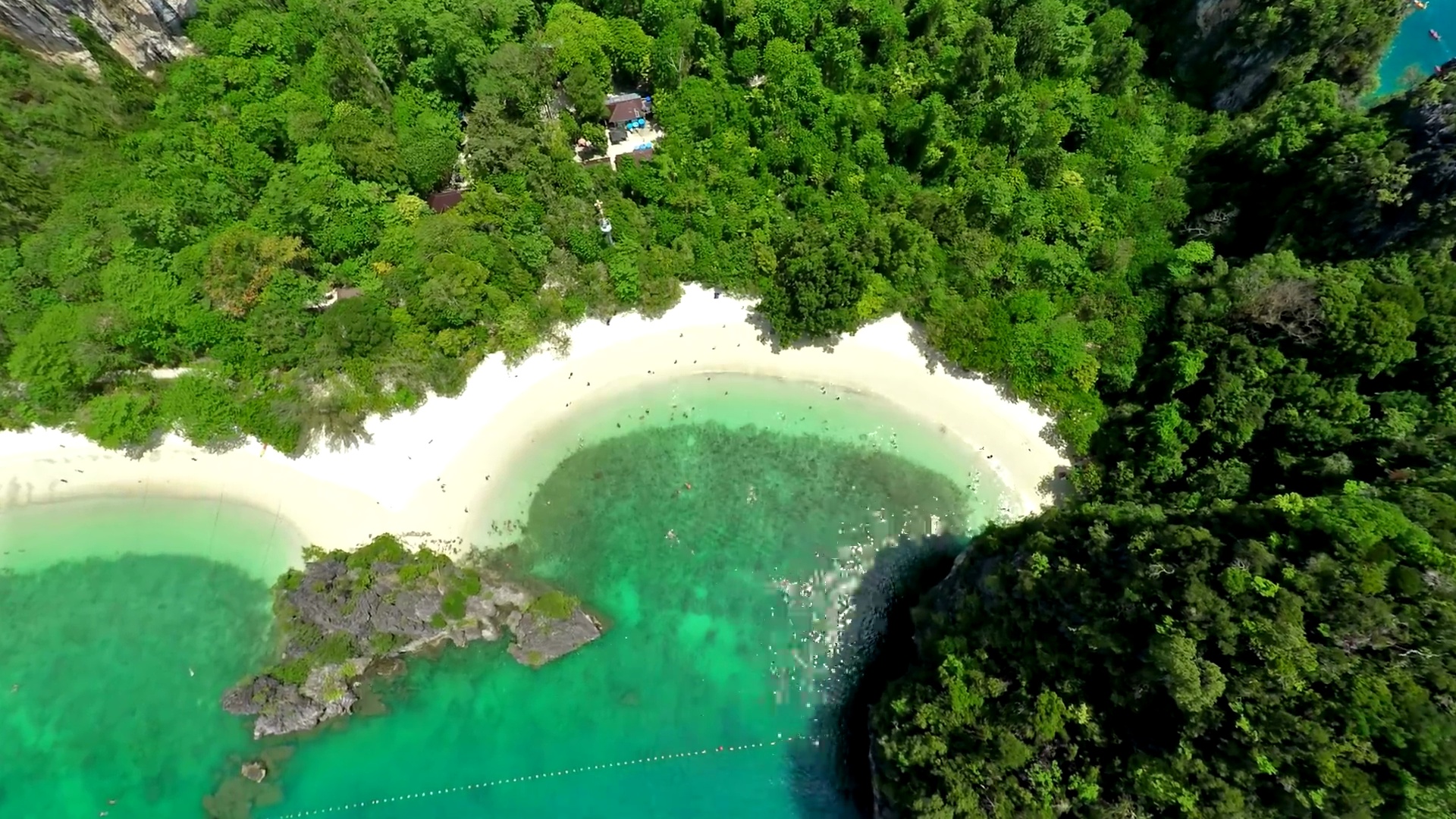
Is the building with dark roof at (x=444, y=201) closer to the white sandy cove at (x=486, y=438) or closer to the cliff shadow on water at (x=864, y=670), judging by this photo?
the white sandy cove at (x=486, y=438)

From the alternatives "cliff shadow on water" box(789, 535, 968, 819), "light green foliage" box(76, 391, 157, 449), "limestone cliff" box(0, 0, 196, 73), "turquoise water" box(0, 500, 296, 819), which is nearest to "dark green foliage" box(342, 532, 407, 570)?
"turquoise water" box(0, 500, 296, 819)

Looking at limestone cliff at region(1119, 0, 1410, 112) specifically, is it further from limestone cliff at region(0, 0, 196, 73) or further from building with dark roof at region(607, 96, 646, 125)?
limestone cliff at region(0, 0, 196, 73)

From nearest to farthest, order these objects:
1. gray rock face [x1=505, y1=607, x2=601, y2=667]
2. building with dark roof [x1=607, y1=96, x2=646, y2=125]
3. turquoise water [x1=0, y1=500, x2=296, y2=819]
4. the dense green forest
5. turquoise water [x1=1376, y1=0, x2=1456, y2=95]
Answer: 1. the dense green forest
2. turquoise water [x1=0, y1=500, x2=296, y2=819]
3. gray rock face [x1=505, y1=607, x2=601, y2=667]
4. building with dark roof [x1=607, y1=96, x2=646, y2=125]
5. turquoise water [x1=1376, y1=0, x2=1456, y2=95]

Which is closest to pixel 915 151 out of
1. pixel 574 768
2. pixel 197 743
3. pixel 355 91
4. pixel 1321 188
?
pixel 1321 188

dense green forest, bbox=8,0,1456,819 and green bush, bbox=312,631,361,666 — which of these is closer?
dense green forest, bbox=8,0,1456,819

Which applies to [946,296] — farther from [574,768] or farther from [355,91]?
[355,91]

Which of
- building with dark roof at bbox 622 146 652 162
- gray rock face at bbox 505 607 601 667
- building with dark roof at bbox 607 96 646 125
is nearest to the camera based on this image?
gray rock face at bbox 505 607 601 667
